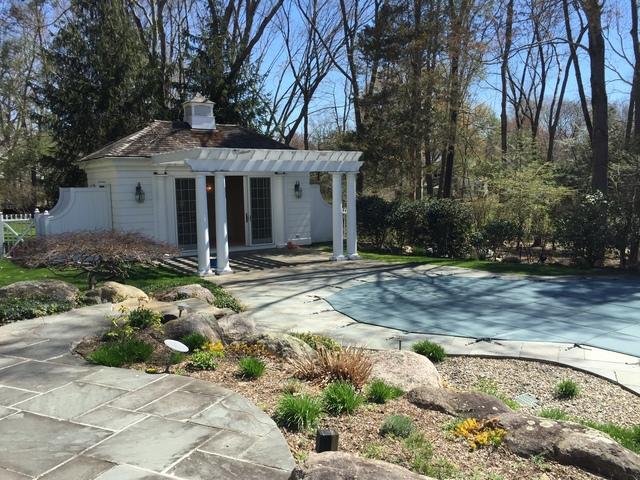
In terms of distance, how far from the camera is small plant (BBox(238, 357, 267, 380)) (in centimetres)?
478

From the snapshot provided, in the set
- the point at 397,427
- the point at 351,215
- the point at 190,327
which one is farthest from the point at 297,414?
Result: the point at 351,215

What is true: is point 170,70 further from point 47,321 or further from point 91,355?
point 91,355

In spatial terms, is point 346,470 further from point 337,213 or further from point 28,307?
point 337,213

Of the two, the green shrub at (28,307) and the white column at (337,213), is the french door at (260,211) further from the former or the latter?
the green shrub at (28,307)

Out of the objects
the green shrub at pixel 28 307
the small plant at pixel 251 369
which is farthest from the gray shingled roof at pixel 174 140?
the small plant at pixel 251 369

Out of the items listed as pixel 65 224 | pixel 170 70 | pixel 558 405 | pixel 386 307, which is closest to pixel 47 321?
pixel 386 307

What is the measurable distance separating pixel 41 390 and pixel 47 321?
9.14 ft

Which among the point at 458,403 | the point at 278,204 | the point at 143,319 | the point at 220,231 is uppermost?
the point at 278,204

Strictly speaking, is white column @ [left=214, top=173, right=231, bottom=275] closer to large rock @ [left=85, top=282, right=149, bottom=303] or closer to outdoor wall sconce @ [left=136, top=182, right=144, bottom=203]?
outdoor wall sconce @ [left=136, top=182, right=144, bottom=203]

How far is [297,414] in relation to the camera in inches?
147

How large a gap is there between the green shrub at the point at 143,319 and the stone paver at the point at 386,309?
189 cm

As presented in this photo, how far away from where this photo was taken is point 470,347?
22.4 ft

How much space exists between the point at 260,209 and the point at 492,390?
11788mm

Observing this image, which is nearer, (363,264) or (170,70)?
(363,264)
